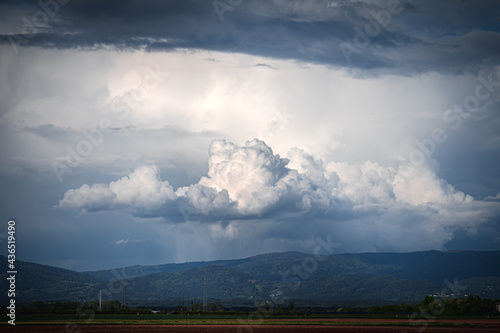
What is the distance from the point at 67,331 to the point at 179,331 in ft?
67.0

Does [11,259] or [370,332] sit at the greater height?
[11,259]

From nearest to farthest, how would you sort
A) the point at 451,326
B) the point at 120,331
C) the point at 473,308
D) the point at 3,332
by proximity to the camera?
1. the point at 3,332
2. the point at 120,331
3. the point at 451,326
4. the point at 473,308

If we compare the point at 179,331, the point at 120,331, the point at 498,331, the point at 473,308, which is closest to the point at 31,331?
the point at 120,331

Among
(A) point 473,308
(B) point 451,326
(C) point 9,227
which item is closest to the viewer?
(C) point 9,227

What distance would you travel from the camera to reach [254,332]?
4387 inches

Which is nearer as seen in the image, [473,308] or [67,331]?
[67,331]

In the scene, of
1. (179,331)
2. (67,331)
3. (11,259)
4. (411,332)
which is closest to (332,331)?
(411,332)

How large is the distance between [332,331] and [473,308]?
10188 centimetres

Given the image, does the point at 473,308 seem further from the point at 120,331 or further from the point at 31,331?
the point at 31,331

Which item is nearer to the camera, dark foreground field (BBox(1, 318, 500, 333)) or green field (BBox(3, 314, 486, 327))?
dark foreground field (BBox(1, 318, 500, 333))

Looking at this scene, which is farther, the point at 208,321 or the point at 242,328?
the point at 208,321

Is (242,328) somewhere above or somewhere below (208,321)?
below

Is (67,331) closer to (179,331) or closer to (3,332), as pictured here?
(3,332)

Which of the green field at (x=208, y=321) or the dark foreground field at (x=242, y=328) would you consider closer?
the dark foreground field at (x=242, y=328)
